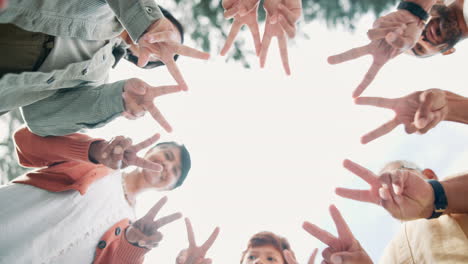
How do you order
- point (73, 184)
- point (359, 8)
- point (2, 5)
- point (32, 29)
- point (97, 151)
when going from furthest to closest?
point (359, 8) < point (73, 184) < point (97, 151) < point (32, 29) < point (2, 5)

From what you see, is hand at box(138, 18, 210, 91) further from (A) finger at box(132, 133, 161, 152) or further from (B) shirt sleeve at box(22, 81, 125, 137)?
(A) finger at box(132, 133, 161, 152)

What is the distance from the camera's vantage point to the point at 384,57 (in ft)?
3.67

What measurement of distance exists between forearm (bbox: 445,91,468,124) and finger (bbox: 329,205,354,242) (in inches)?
23.2

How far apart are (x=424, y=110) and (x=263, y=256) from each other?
1141mm

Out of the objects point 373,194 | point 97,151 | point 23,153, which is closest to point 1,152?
point 23,153

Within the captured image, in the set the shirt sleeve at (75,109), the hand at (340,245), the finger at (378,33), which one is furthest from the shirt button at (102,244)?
the finger at (378,33)

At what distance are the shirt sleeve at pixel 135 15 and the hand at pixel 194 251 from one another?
1076 mm

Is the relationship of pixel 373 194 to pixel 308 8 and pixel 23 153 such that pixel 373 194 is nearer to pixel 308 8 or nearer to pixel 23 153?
pixel 308 8

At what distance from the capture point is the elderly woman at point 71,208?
119cm

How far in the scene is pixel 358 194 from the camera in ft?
3.43

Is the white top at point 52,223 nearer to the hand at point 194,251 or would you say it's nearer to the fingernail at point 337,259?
the hand at point 194,251

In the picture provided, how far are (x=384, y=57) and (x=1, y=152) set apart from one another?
11.5ft

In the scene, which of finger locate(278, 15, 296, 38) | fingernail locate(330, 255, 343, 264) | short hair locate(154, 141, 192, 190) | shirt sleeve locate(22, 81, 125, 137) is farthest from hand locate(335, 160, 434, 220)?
short hair locate(154, 141, 192, 190)

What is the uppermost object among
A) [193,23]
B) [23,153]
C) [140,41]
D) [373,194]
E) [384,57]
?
[193,23]
